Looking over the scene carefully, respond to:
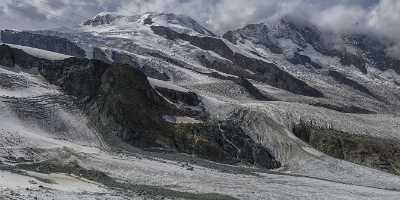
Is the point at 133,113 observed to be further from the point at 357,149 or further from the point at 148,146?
the point at 357,149

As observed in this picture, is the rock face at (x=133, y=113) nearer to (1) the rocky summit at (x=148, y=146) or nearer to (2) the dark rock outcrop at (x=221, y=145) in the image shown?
(2) the dark rock outcrop at (x=221, y=145)

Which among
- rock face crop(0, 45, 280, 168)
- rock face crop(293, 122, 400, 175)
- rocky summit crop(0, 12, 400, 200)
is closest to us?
rocky summit crop(0, 12, 400, 200)

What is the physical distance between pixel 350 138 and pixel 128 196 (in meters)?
79.5

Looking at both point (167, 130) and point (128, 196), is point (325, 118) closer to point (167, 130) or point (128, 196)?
point (167, 130)

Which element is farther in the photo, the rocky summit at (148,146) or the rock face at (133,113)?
the rock face at (133,113)

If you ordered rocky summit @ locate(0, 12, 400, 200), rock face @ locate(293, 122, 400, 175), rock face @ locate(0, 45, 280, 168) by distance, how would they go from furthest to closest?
rock face @ locate(293, 122, 400, 175)
rock face @ locate(0, 45, 280, 168)
rocky summit @ locate(0, 12, 400, 200)

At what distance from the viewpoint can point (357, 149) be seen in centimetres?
11462

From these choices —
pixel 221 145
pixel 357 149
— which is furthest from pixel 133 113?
pixel 357 149

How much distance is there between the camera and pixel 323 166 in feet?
313

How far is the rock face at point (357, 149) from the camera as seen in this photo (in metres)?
110

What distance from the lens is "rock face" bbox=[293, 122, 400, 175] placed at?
361ft

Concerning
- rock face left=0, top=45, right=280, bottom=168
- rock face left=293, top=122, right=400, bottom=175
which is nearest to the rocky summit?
rock face left=0, top=45, right=280, bottom=168

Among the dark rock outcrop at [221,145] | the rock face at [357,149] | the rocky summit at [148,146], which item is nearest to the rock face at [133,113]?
the dark rock outcrop at [221,145]

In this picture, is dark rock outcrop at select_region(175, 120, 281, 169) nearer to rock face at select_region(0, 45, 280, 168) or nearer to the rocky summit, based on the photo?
rock face at select_region(0, 45, 280, 168)
